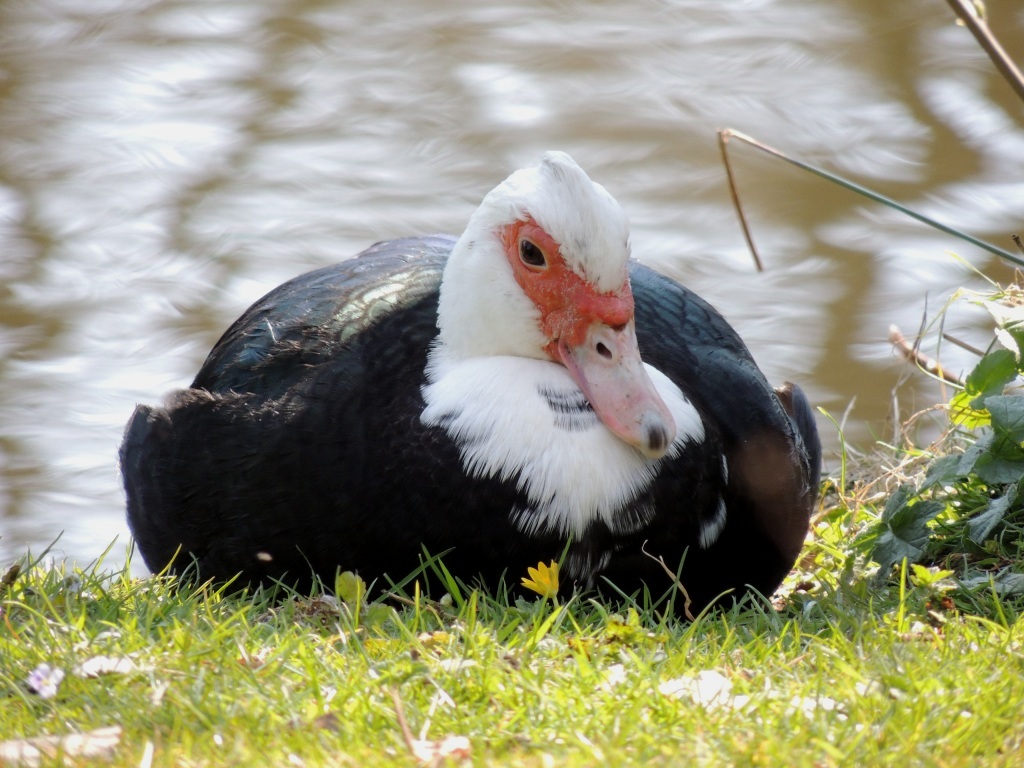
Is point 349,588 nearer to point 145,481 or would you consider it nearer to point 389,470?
point 389,470

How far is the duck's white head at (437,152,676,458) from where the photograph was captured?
400cm

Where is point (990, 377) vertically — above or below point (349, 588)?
above

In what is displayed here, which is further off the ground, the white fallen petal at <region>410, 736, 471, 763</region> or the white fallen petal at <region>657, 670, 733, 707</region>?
the white fallen petal at <region>410, 736, 471, 763</region>

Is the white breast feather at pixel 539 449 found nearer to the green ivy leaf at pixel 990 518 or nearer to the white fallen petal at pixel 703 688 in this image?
the white fallen petal at pixel 703 688

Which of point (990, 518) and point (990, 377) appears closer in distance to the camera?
point (990, 518)

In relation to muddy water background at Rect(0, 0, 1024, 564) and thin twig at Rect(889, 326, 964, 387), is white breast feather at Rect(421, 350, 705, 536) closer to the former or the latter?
thin twig at Rect(889, 326, 964, 387)

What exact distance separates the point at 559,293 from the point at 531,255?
144 mm

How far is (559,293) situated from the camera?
4121 millimetres

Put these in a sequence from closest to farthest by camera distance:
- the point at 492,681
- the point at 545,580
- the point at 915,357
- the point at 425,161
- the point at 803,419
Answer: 1. the point at 492,681
2. the point at 545,580
3. the point at 803,419
4. the point at 915,357
5. the point at 425,161

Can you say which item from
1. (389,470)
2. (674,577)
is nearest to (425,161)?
(389,470)

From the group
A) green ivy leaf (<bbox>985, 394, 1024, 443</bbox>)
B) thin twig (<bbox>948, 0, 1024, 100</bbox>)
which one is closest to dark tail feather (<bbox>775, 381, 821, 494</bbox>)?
green ivy leaf (<bbox>985, 394, 1024, 443</bbox>)

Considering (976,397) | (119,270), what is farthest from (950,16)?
(976,397)

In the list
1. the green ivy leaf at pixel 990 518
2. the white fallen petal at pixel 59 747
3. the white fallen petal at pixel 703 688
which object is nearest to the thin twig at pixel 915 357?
the green ivy leaf at pixel 990 518

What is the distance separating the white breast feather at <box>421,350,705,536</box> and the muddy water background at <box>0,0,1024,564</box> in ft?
8.72
